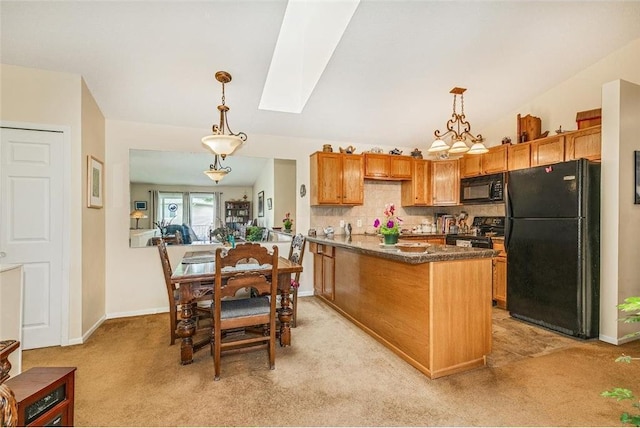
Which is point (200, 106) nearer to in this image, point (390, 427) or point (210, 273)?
point (210, 273)

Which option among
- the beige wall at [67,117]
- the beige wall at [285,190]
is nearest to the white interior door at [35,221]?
the beige wall at [67,117]

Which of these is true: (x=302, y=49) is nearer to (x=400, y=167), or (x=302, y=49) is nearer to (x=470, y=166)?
(x=400, y=167)

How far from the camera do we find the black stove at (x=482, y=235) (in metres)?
4.14

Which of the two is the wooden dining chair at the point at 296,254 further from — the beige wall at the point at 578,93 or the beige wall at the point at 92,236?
the beige wall at the point at 578,93

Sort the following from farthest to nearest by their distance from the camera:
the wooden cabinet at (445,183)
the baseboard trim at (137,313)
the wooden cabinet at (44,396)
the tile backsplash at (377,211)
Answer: the wooden cabinet at (445,183), the tile backsplash at (377,211), the baseboard trim at (137,313), the wooden cabinet at (44,396)

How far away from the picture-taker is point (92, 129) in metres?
3.25

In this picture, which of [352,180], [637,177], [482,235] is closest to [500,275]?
[482,235]

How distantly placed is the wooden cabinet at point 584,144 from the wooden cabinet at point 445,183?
1575mm

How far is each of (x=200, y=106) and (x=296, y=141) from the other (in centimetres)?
144

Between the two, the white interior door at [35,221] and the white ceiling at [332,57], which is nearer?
the white ceiling at [332,57]

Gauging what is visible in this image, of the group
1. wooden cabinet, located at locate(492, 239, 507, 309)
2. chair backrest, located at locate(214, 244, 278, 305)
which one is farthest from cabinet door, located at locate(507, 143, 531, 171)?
chair backrest, located at locate(214, 244, 278, 305)

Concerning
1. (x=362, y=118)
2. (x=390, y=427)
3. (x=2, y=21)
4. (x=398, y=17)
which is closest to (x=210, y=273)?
(x=390, y=427)

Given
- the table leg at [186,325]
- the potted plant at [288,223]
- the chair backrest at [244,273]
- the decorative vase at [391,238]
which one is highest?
the potted plant at [288,223]

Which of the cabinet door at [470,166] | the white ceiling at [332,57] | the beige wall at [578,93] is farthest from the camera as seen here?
the cabinet door at [470,166]
